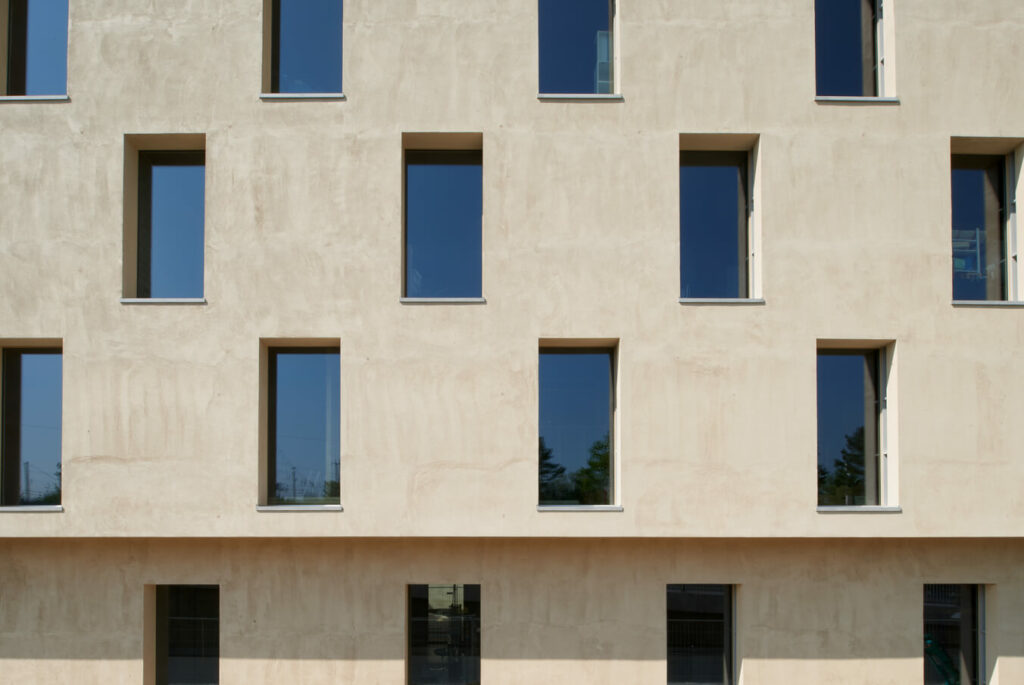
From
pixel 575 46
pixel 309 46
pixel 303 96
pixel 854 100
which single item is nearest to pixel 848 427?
pixel 854 100

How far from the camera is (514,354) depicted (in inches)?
442

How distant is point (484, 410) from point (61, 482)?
5.81m

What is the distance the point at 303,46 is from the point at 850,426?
31.2 feet

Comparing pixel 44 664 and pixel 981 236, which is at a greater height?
pixel 981 236

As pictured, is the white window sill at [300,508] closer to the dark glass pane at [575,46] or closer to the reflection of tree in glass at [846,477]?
the dark glass pane at [575,46]

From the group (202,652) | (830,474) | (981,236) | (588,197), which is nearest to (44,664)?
(202,652)

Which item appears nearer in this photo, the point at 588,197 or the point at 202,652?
the point at 588,197

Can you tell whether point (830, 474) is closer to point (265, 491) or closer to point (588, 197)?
point (588, 197)

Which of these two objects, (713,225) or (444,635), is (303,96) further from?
(444,635)

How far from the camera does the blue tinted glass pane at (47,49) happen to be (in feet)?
39.8

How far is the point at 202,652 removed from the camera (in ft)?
39.5

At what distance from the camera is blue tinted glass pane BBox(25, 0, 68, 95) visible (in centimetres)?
1213

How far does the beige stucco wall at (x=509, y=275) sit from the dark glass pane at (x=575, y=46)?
0.59 m

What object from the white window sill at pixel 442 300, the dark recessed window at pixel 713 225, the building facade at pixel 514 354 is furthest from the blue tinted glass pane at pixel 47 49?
the dark recessed window at pixel 713 225
